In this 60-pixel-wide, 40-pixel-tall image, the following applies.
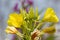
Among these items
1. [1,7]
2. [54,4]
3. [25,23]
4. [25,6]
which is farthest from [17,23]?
[54,4]

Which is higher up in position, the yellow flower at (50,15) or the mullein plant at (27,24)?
the yellow flower at (50,15)

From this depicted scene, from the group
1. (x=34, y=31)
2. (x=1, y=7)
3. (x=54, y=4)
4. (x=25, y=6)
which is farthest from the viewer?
(x=54, y=4)

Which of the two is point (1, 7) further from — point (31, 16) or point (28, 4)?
point (31, 16)

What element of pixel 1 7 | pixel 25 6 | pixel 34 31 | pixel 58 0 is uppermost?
pixel 58 0

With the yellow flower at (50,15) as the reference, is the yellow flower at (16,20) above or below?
below

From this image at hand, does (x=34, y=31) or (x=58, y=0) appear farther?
(x=58, y=0)

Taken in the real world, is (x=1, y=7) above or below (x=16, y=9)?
above

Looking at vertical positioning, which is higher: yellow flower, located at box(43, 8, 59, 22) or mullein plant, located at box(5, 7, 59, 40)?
yellow flower, located at box(43, 8, 59, 22)

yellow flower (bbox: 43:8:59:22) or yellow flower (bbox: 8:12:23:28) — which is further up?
yellow flower (bbox: 43:8:59:22)

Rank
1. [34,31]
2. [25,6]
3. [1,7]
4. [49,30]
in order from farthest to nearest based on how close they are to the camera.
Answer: [1,7] → [25,6] → [49,30] → [34,31]
